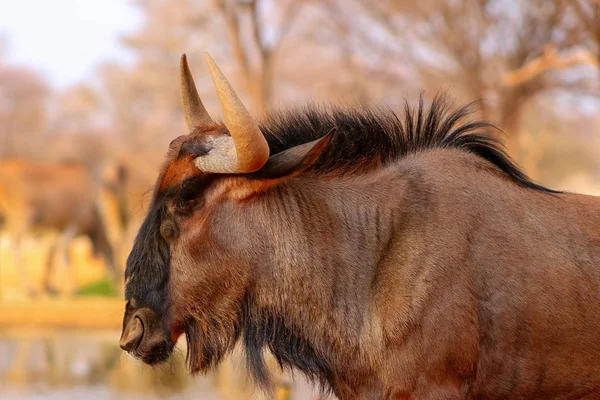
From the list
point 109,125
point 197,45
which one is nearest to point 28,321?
point 197,45

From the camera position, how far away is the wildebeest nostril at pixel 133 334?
15.2ft

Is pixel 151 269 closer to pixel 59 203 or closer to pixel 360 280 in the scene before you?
pixel 360 280

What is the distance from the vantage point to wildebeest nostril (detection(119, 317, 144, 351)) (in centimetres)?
463

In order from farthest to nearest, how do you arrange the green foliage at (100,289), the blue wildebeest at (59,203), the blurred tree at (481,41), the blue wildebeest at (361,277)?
the green foliage at (100,289)
the blue wildebeest at (59,203)
the blurred tree at (481,41)
the blue wildebeest at (361,277)

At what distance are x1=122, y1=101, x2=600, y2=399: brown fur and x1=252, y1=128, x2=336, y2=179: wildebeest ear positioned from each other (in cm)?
14

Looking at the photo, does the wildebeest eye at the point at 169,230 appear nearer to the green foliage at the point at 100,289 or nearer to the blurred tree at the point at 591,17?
the blurred tree at the point at 591,17

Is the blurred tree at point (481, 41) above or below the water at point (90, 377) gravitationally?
above

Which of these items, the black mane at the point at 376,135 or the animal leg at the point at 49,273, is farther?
the animal leg at the point at 49,273

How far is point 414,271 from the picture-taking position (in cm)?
449

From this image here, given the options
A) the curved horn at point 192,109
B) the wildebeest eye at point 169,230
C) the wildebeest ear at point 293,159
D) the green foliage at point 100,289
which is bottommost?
the green foliage at point 100,289

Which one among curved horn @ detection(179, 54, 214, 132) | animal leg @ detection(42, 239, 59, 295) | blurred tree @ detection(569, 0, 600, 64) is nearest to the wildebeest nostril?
curved horn @ detection(179, 54, 214, 132)

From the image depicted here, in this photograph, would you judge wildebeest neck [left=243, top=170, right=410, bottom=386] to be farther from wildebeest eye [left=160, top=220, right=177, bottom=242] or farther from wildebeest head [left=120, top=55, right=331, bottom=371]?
wildebeest eye [left=160, top=220, right=177, bottom=242]

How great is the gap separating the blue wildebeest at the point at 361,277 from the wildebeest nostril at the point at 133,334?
11 mm

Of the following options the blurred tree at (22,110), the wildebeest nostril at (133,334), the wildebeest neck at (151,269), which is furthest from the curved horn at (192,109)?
the blurred tree at (22,110)
